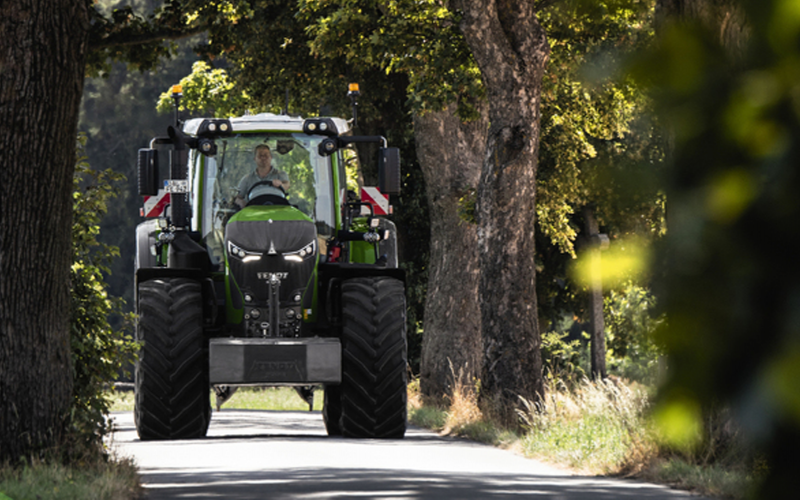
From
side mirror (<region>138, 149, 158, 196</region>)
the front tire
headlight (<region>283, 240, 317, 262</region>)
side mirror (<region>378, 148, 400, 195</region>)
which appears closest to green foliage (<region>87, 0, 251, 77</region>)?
side mirror (<region>138, 149, 158, 196</region>)

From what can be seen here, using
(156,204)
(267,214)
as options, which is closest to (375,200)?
(267,214)

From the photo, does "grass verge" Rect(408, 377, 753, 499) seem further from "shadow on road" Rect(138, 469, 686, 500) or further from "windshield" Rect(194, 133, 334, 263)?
"windshield" Rect(194, 133, 334, 263)

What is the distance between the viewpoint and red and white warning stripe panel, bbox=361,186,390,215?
11.7 meters

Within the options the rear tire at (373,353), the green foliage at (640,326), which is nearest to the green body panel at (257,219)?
the rear tire at (373,353)

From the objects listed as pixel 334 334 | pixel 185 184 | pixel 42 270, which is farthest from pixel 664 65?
pixel 185 184

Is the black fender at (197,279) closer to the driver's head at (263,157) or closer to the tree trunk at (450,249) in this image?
the driver's head at (263,157)

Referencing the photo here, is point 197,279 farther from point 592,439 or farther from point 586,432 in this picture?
point 586,432

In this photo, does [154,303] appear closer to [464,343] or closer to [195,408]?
[195,408]

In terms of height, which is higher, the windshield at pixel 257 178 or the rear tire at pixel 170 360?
the windshield at pixel 257 178

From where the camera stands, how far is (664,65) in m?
0.90

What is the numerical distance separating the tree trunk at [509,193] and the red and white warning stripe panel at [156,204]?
17.2 feet

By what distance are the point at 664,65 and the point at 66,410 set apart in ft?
30.6

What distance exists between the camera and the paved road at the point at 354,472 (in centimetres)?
945

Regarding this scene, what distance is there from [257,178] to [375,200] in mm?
1146
